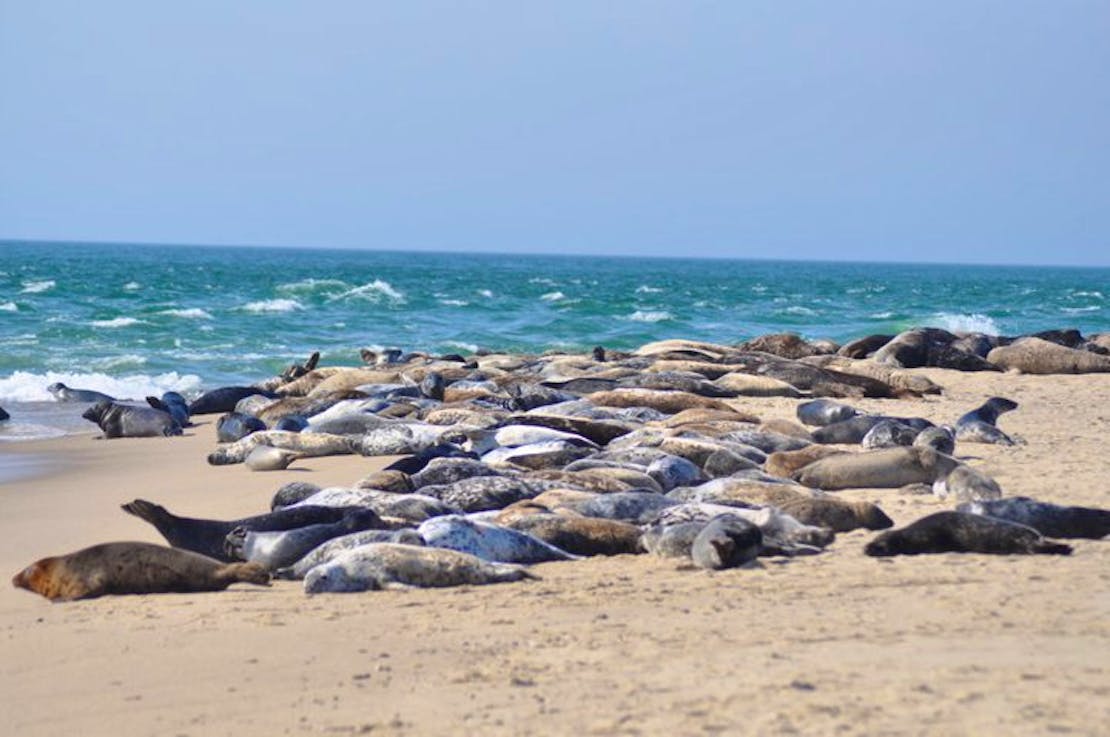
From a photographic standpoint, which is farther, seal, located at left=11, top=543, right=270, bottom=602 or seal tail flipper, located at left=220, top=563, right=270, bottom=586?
seal tail flipper, located at left=220, top=563, right=270, bottom=586

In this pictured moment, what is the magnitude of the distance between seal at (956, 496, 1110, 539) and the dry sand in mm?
167

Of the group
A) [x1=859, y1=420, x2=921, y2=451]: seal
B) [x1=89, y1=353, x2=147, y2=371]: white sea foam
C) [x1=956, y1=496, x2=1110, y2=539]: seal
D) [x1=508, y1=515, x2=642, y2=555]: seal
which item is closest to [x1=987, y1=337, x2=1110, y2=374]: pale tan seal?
[x1=859, y1=420, x2=921, y2=451]: seal

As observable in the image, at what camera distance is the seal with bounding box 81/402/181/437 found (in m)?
12.3

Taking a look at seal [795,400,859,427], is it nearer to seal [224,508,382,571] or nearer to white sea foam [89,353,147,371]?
seal [224,508,382,571]

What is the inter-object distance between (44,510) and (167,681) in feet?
14.5

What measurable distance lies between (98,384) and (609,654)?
14238 mm

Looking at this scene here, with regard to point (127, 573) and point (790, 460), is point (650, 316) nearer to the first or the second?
point (790, 460)

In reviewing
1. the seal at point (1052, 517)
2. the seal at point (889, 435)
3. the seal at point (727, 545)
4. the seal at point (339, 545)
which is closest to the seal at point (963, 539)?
the seal at point (1052, 517)

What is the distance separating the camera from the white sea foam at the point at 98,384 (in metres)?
16.0

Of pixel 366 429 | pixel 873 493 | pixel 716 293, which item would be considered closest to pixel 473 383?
pixel 366 429

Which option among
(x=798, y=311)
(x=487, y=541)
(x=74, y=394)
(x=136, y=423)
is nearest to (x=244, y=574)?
(x=487, y=541)

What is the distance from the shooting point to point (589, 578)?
5430 mm

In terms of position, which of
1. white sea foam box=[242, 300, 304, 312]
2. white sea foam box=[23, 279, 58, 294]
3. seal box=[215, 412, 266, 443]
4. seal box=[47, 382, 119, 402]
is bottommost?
white sea foam box=[23, 279, 58, 294]

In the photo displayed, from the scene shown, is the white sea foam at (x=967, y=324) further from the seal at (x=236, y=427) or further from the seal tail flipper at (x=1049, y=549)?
the seal tail flipper at (x=1049, y=549)
